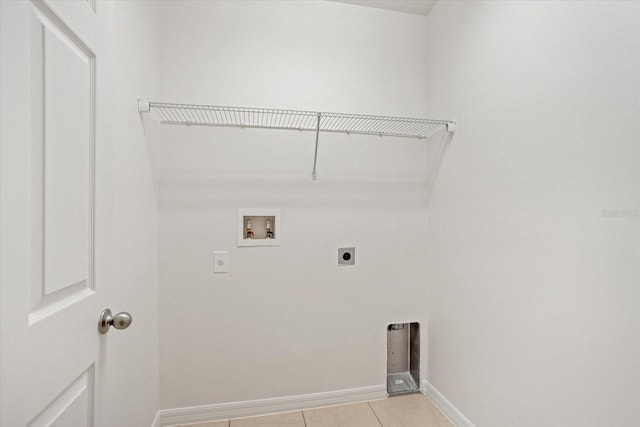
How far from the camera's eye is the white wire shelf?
1642mm

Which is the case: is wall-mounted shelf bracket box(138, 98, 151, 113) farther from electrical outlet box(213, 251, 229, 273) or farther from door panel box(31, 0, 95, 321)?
electrical outlet box(213, 251, 229, 273)

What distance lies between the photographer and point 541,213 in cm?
120

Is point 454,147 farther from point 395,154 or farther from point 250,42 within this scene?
point 250,42

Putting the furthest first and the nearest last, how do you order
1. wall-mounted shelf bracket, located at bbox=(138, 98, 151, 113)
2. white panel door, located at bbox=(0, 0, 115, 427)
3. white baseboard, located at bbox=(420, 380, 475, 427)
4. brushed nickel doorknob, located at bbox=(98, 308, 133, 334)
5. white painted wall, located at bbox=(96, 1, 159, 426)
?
white baseboard, located at bbox=(420, 380, 475, 427)
wall-mounted shelf bracket, located at bbox=(138, 98, 151, 113)
white painted wall, located at bbox=(96, 1, 159, 426)
brushed nickel doorknob, located at bbox=(98, 308, 133, 334)
white panel door, located at bbox=(0, 0, 115, 427)

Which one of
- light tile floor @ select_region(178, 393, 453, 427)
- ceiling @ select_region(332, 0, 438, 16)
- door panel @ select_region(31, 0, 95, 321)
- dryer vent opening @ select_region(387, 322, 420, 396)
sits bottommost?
light tile floor @ select_region(178, 393, 453, 427)

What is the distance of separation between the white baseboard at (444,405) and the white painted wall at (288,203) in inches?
12.3

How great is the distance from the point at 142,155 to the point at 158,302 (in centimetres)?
82

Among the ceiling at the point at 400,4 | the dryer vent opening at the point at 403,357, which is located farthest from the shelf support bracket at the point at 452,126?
the dryer vent opening at the point at 403,357

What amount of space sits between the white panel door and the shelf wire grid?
765 millimetres

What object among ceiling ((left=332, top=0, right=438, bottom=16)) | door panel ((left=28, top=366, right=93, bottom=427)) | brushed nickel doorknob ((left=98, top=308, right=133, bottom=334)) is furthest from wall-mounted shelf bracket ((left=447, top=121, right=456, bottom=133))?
door panel ((left=28, top=366, right=93, bottom=427))

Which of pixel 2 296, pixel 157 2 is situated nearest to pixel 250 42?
pixel 157 2

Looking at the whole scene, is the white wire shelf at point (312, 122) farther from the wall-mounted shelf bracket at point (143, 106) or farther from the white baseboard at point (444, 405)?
the white baseboard at point (444, 405)

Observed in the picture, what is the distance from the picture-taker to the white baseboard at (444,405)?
163 centimetres

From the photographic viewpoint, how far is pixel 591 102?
3.34 ft
